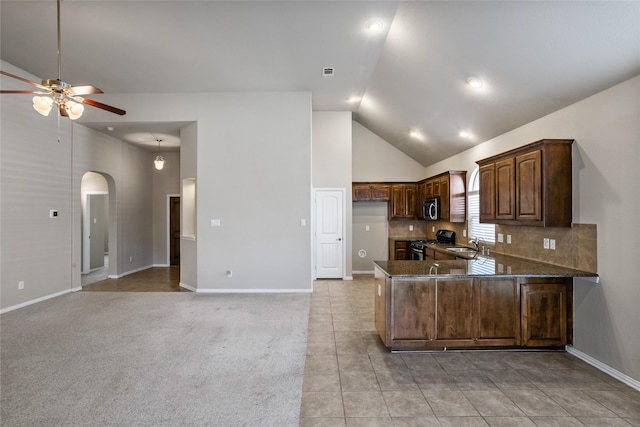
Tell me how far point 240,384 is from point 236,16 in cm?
376

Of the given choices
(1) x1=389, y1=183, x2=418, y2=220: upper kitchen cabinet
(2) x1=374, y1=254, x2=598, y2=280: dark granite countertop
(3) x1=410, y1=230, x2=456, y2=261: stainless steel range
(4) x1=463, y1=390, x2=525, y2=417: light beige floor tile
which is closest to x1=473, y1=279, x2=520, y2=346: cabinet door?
(2) x1=374, y1=254, x2=598, y2=280: dark granite countertop

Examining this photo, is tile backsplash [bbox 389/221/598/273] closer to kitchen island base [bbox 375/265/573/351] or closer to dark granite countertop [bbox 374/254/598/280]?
dark granite countertop [bbox 374/254/598/280]

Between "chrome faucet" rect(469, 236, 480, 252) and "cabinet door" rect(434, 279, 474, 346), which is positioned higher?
"chrome faucet" rect(469, 236, 480, 252)

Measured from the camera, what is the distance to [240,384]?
8.48ft

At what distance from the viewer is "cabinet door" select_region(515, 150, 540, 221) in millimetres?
3211

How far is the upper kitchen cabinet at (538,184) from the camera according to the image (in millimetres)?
3145

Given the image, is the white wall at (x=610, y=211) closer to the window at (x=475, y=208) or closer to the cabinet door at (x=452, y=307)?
the cabinet door at (x=452, y=307)

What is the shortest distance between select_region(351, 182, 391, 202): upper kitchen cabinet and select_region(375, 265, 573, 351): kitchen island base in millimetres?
4383

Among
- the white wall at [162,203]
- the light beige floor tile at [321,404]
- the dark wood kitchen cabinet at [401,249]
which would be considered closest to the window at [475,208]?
the dark wood kitchen cabinet at [401,249]

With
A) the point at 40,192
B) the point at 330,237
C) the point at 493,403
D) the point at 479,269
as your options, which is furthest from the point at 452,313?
the point at 40,192

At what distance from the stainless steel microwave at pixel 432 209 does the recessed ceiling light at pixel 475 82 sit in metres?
2.62

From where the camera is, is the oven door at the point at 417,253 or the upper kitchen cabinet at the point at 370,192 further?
the upper kitchen cabinet at the point at 370,192

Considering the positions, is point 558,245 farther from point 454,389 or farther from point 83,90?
point 83,90

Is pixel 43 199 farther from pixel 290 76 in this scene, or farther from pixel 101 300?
pixel 290 76
